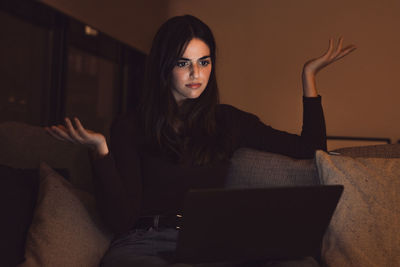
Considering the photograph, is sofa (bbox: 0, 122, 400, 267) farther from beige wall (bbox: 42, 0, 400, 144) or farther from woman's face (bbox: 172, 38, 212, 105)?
beige wall (bbox: 42, 0, 400, 144)

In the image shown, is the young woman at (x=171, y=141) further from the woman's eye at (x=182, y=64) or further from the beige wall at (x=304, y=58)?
the beige wall at (x=304, y=58)

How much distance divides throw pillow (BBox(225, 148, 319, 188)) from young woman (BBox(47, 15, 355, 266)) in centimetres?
6

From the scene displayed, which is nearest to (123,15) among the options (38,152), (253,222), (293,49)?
(293,49)

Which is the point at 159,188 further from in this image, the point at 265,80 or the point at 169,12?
the point at 169,12

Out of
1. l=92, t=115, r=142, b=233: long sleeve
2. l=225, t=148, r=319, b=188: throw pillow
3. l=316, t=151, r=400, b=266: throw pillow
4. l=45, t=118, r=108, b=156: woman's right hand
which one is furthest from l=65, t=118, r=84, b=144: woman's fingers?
l=316, t=151, r=400, b=266: throw pillow

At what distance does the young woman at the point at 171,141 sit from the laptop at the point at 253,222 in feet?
0.87

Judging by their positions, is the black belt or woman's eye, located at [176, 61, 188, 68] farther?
woman's eye, located at [176, 61, 188, 68]

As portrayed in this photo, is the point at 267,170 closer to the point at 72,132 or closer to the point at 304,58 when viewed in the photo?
the point at 72,132

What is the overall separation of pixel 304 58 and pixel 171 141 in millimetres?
2853

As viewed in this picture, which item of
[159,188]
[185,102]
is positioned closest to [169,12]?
Answer: [185,102]

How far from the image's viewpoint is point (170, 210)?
133 centimetres

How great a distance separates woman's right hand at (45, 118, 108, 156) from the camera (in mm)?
1068

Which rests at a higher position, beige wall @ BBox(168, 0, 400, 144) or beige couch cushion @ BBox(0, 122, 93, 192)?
beige wall @ BBox(168, 0, 400, 144)

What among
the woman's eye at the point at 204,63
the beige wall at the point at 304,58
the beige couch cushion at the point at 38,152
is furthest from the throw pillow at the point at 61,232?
the beige wall at the point at 304,58
